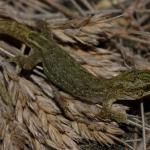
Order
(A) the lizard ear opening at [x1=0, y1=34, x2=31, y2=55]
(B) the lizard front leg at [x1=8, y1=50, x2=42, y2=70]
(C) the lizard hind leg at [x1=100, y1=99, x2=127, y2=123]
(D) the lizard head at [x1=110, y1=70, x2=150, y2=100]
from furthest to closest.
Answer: (A) the lizard ear opening at [x1=0, y1=34, x2=31, y2=55], (B) the lizard front leg at [x1=8, y1=50, x2=42, y2=70], (D) the lizard head at [x1=110, y1=70, x2=150, y2=100], (C) the lizard hind leg at [x1=100, y1=99, x2=127, y2=123]

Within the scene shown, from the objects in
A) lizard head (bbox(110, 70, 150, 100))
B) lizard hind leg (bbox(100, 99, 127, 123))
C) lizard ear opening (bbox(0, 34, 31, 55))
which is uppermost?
lizard ear opening (bbox(0, 34, 31, 55))

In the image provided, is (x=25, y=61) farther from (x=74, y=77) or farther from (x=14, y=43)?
(x=74, y=77)

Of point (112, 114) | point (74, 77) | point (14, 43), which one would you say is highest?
point (14, 43)

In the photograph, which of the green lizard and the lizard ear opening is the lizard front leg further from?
the lizard ear opening

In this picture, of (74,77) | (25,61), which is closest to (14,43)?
(25,61)

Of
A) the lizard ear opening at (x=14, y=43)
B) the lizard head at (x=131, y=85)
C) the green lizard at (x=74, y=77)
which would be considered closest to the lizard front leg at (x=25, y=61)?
the green lizard at (x=74, y=77)

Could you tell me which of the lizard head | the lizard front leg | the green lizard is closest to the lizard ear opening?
the green lizard

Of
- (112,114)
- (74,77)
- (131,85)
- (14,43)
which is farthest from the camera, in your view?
(14,43)

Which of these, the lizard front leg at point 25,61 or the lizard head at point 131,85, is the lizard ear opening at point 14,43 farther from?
the lizard head at point 131,85
